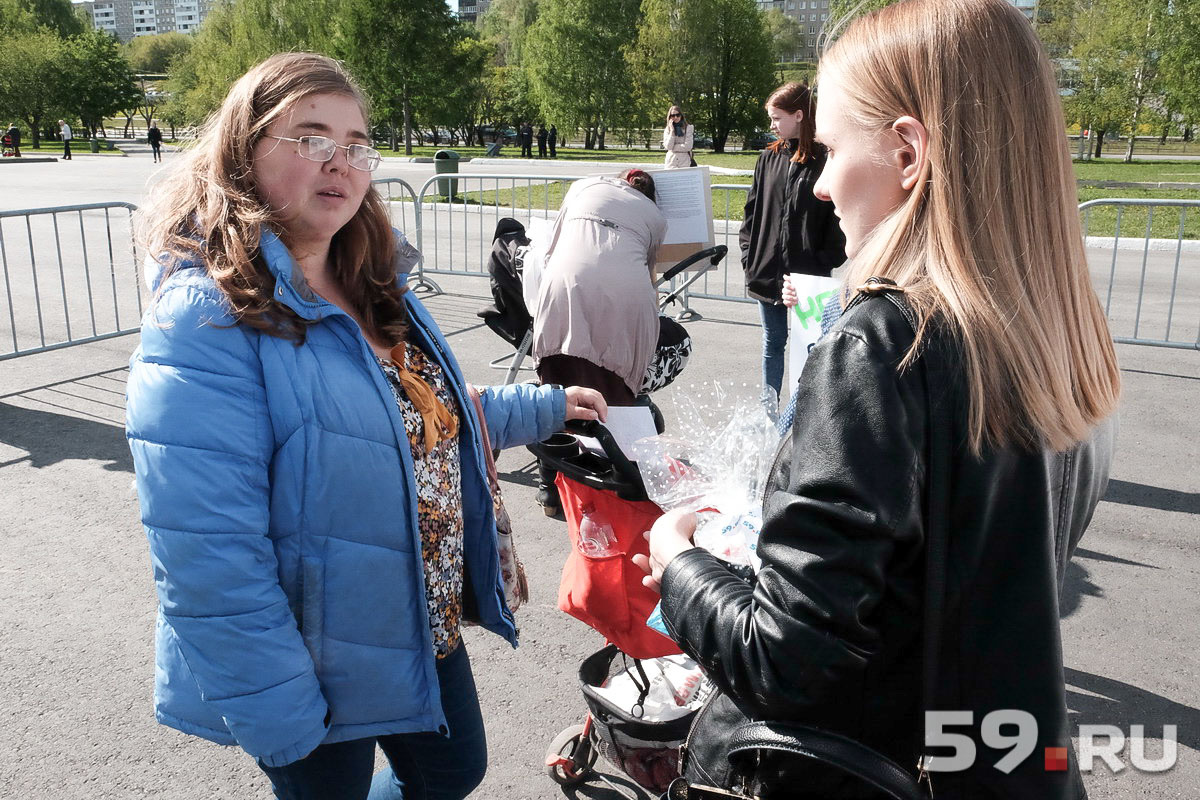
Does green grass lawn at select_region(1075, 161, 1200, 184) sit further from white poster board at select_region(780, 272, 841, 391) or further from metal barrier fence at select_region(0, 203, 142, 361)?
white poster board at select_region(780, 272, 841, 391)

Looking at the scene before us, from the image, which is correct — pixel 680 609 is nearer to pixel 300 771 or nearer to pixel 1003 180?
pixel 1003 180

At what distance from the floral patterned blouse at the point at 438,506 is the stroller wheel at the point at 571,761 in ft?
3.07

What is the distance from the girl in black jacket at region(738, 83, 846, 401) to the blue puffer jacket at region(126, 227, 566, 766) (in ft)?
13.6

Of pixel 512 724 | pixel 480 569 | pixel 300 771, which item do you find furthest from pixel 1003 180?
pixel 512 724

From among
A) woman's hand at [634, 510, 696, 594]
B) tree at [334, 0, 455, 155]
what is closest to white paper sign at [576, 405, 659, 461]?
woman's hand at [634, 510, 696, 594]

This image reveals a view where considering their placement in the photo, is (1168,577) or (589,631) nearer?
(589,631)

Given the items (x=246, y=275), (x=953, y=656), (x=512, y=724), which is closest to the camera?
(x=953, y=656)

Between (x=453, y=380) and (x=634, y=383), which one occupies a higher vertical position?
(x=453, y=380)

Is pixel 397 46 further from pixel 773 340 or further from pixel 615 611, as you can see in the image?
pixel 615 611

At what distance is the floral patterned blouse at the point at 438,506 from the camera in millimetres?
1968

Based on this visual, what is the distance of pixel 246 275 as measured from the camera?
175 centimetres

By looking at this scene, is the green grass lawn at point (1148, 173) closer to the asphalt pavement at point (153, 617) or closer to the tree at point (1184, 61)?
the tree at point (1184, 61)

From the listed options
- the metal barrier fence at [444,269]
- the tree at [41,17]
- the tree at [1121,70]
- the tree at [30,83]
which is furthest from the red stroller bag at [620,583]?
the tree at [41,17]

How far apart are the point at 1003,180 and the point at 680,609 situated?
28.4 inches
